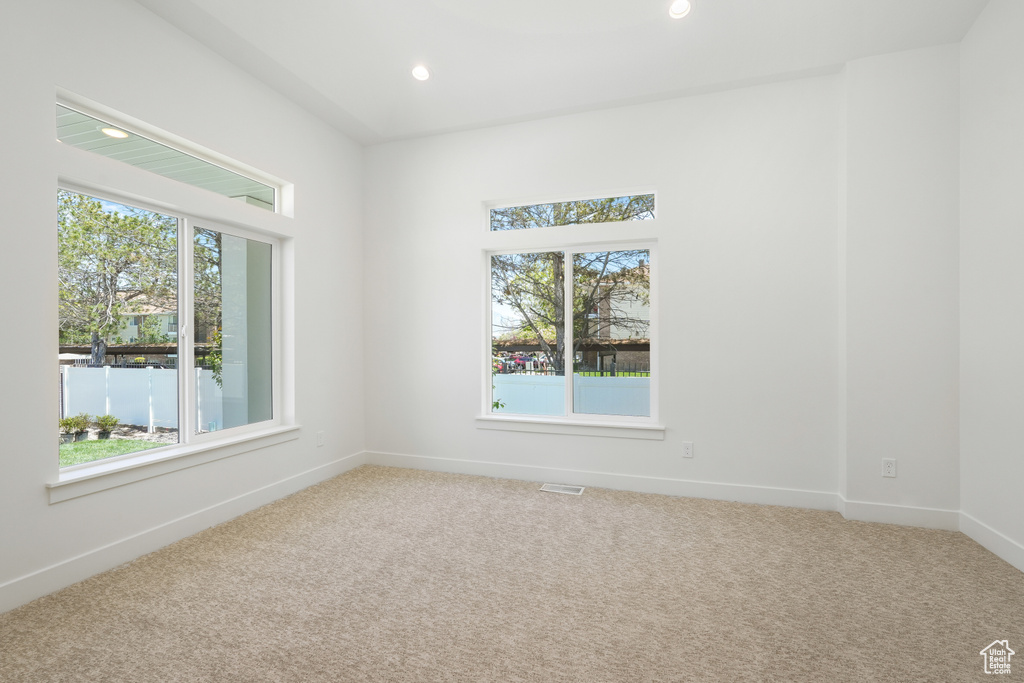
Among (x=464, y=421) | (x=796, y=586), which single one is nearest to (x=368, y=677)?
(x=796, y=586)

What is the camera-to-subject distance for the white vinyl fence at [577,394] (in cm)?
384

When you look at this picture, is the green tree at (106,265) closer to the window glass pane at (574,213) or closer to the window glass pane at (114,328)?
the window glass pane at (114,328)

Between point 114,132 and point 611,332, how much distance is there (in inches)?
135

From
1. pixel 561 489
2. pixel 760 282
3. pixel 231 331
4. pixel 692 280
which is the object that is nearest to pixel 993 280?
pixel 760 282

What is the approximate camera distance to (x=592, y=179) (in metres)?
3.79

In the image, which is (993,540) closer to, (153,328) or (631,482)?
(631,482)

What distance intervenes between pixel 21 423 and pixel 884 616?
12.7 ft

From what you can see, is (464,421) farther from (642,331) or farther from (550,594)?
(550,594)

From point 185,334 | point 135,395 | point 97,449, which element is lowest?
point 97,449

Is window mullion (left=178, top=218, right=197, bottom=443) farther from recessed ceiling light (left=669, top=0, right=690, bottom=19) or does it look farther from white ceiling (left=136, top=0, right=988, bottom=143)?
recessed ceiling light (left=669, top=0, right=690, bottom=19)

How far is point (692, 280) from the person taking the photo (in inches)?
140

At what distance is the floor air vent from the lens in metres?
3.66

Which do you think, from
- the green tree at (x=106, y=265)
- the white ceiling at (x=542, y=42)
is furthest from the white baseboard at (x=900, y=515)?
the green tree at (x=106, y=265)

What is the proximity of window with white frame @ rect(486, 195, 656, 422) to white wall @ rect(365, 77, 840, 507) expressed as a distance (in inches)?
7.5
